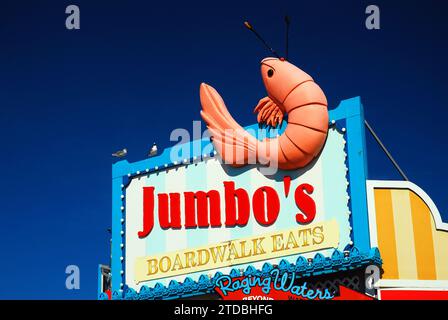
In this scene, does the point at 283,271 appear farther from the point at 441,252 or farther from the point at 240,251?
the point at 441,252

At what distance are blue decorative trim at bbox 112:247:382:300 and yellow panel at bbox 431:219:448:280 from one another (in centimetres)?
120

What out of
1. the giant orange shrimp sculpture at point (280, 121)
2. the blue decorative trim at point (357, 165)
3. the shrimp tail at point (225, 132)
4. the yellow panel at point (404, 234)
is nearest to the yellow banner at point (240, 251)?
the blue decorative trim at point (357, 165)

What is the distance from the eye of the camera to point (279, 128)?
1762 cm

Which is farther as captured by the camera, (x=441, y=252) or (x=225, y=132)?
(x=225, y=132)

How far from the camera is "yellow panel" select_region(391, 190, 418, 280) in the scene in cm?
1552

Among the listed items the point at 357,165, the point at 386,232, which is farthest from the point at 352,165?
the point at 386,232

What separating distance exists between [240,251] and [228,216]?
3.17 feet

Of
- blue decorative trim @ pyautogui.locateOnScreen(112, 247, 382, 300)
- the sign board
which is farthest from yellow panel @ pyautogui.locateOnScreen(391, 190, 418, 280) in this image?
the sign board

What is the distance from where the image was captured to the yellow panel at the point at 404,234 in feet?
50.9

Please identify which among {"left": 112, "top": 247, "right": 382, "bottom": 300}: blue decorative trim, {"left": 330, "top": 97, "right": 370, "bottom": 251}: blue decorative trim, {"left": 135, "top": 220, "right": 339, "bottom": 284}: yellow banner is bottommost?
{"left": 112, "top": 247, "right": 382, "bottom": 300}: blue decorative trim

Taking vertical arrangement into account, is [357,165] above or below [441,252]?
above

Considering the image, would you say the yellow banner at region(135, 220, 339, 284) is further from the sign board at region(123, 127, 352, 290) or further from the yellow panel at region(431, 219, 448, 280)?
the yellow panel at region(431, 219, 448, 280)

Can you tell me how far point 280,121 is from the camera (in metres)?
17.6
